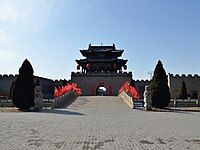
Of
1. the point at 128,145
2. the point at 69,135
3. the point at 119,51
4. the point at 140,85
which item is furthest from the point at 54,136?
the point at 119,51

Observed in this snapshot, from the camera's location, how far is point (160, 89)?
27016 millimetres

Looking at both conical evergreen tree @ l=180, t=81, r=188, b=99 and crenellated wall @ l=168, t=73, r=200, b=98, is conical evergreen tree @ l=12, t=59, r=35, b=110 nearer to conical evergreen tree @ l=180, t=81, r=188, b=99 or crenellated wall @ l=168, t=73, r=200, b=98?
conical evergreen tree @ l=180, t=81, r=188, b=99

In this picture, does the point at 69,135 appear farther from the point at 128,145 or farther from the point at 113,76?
the point at 113,76

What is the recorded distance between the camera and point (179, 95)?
50.6 metres

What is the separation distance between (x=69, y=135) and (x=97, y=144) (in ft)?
6.42

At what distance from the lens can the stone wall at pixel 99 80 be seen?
5566 centimetres

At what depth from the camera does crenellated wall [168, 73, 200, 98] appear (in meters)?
52.0

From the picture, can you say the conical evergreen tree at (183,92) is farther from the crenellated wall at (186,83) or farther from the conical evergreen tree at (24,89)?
the conical evergreen tree at (24,89)

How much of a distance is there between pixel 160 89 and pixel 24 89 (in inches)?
490

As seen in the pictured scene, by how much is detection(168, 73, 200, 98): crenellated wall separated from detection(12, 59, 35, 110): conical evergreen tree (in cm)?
3327

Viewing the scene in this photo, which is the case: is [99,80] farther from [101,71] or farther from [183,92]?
[183,92]

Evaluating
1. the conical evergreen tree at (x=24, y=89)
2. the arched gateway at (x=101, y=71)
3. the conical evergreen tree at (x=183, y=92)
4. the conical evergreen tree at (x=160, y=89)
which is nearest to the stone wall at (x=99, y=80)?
the arched gateway at (x=101, y=71)

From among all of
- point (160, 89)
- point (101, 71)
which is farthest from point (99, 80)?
point (160, 89)

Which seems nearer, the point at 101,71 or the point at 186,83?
the point at 186,83
